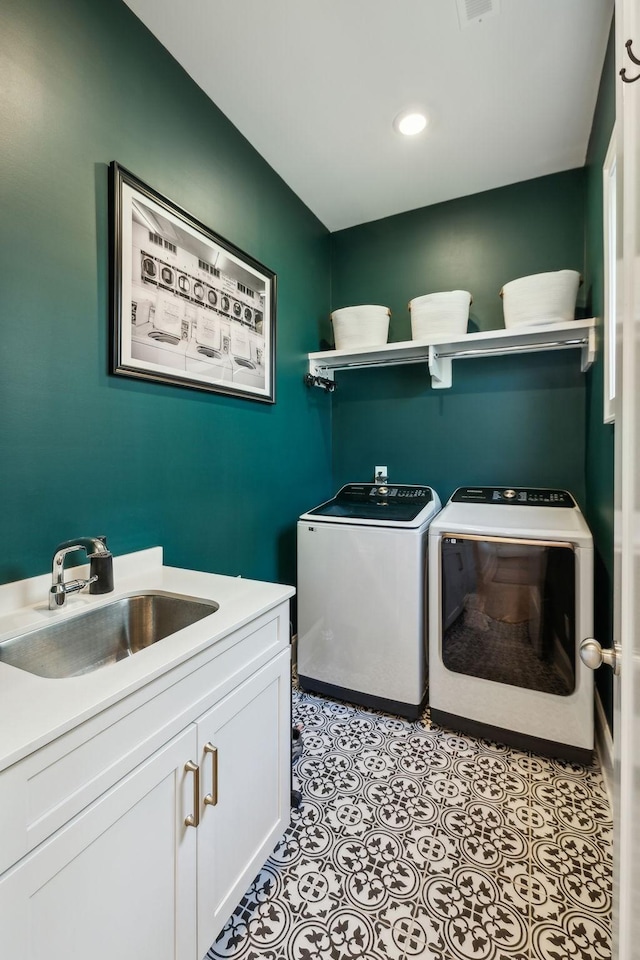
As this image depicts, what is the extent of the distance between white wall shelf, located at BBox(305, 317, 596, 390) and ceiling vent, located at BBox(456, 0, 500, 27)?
115 centimetres

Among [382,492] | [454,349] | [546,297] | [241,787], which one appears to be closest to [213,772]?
[241,787]

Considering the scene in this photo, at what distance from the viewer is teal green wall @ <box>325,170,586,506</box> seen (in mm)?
2363

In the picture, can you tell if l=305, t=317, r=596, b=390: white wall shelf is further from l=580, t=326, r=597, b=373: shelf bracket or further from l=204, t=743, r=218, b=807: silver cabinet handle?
l=204, t=743, r=218, b=807: silver cabinet handle

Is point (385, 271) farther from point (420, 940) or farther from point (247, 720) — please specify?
point (420, 940)

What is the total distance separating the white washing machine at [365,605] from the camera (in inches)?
80.0

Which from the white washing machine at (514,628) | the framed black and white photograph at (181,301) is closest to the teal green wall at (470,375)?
the white washing machine at (514,628)

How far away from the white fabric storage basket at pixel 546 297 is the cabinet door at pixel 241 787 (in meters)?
1.95

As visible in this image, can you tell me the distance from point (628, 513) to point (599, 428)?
1.48 m

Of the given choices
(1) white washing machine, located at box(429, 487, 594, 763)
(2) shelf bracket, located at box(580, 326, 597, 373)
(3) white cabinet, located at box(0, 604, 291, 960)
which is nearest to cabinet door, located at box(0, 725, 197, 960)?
(3) white cabinet, located at box(0, 604, 291, 960)

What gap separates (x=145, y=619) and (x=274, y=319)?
1603 millimetres

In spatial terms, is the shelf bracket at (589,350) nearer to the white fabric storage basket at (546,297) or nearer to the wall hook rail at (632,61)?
the white fabric storage basket at (546,297)

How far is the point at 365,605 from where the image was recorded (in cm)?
211

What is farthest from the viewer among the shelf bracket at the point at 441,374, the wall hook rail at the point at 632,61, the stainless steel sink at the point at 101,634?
the shelf bracket at the point at 441,374

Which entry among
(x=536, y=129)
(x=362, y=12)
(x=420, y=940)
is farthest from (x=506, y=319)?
(x=420, y=940)
